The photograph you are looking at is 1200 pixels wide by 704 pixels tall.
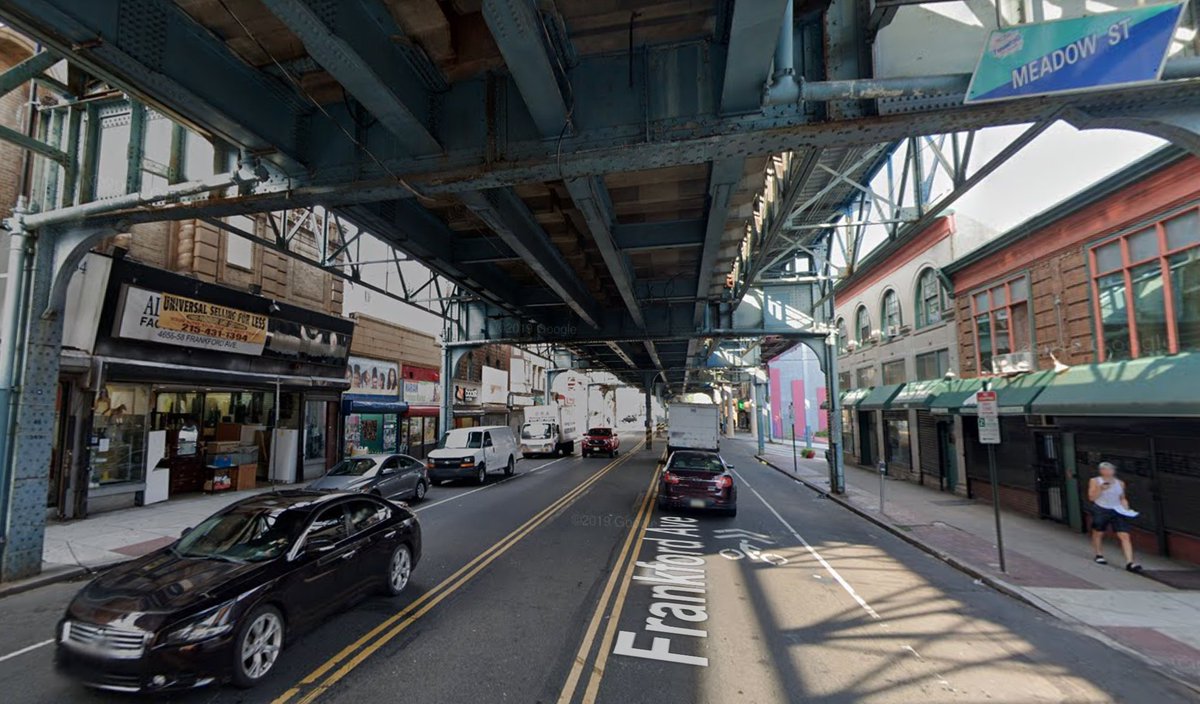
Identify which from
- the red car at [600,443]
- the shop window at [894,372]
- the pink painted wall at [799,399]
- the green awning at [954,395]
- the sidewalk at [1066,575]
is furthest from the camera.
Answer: the pink painted wall at [799,399]

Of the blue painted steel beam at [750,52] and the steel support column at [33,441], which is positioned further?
A: the steel support column at [33,441]

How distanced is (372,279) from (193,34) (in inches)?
775

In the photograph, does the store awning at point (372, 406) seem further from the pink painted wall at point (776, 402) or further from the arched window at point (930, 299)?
the pink painted wall at point (776, 402)

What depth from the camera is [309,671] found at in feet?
16.5

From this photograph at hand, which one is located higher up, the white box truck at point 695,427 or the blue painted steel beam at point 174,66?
the blue painted steel beam at point 174,66

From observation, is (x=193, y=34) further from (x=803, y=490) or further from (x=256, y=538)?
(x=803, y=490)

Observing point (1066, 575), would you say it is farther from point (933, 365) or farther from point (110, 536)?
point (110, 536)

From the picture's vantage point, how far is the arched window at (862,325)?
2516 cm

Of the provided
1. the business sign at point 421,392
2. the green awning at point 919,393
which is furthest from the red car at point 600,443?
the green awning at point 919,393

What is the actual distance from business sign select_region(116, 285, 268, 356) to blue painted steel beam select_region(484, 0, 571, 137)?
1267 cm

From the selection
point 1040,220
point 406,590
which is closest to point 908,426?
point 1040,220

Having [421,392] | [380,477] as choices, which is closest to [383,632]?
[380,477]

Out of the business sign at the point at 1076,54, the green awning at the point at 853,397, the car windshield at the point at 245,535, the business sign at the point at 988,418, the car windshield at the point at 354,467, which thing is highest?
the business sign at the point at 1076,54

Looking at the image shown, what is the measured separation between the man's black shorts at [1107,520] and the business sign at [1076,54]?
315 inches
